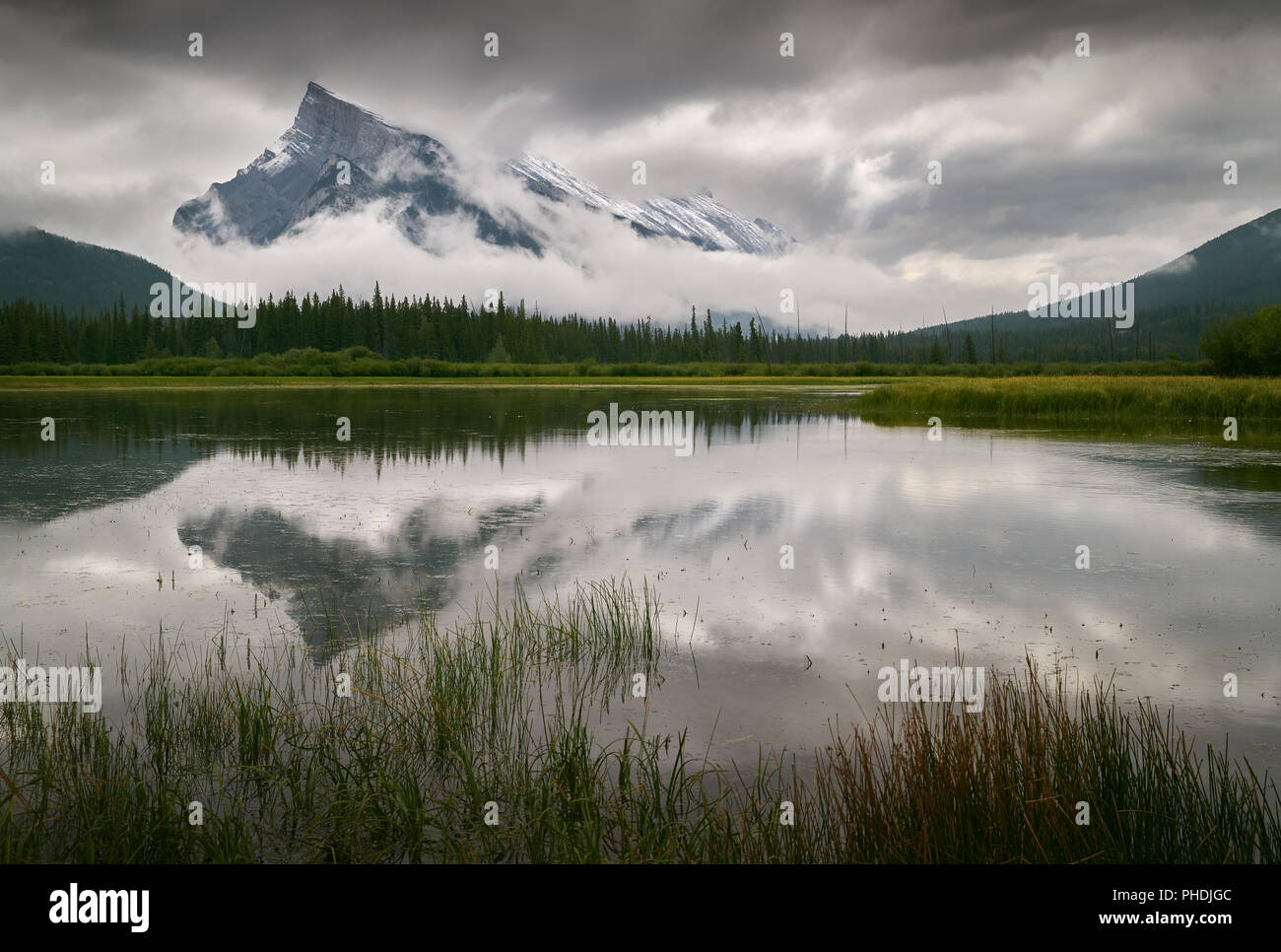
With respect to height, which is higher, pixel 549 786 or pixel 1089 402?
pixel 1089 402

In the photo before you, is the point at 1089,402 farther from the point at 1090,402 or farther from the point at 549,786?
the point at 549,786

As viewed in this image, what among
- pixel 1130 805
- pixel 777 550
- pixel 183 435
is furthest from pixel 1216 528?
pixel 183 435

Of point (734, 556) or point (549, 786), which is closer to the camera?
point (549, 786)

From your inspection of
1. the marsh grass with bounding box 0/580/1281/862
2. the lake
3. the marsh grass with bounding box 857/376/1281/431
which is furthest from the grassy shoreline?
the marsh grass with bounding box 0/580/1281/862

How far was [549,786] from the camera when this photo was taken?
626cm

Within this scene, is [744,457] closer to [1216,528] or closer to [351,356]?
[1216,528]

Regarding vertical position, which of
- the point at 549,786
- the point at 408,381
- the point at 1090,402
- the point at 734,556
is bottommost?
the point at 549,786

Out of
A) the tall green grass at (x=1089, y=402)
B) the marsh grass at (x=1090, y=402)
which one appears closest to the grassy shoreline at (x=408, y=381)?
the tall green grass at (x=1089, y=402)

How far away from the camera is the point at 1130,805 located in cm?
597

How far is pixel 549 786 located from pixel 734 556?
8460 millimetres

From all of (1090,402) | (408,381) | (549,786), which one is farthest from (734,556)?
(408,381)

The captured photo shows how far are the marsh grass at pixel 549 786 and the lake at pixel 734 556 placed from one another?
2.77ft
